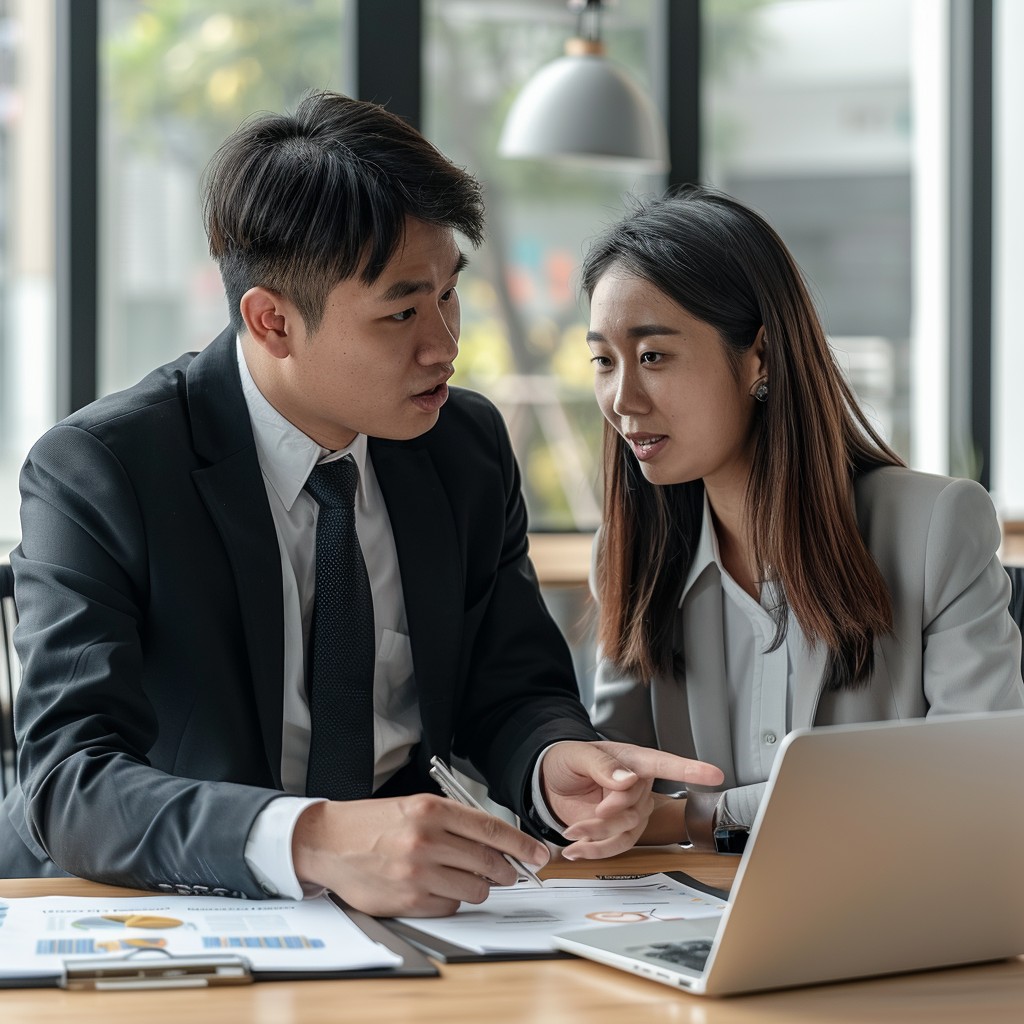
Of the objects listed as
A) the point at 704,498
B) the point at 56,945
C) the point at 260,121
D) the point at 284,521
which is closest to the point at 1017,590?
the point at 704,498

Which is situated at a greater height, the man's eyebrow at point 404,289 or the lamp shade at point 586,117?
the lamp shade at point 586,117

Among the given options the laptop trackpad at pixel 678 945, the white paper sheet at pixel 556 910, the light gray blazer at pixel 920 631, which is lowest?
the white paper sheet at pixel 556 910

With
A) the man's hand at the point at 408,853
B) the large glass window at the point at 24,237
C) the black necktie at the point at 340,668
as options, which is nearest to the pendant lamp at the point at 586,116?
the large glass window at the point at 24,237

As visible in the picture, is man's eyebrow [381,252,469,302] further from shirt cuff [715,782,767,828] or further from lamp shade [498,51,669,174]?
lamp shade [498,51,669,174]

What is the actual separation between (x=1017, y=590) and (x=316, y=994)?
1115mm

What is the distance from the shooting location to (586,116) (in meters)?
3.44

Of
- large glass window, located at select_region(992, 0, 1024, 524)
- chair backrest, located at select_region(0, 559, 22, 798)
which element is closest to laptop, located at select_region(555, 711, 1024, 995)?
chair backrest, located at select_region(0, 559, 22, 798)

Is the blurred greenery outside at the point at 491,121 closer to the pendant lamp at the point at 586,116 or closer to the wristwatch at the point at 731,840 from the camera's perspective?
the pendant lamp at the point at 586,116

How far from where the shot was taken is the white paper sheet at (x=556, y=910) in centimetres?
101

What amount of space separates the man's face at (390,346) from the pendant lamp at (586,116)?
80.8 inches

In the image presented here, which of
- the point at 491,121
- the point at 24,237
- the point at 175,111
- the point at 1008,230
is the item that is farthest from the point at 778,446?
the point at 1008,230

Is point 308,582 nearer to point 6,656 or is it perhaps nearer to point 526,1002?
point 6,656

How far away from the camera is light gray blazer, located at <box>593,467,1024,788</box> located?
1.51 m

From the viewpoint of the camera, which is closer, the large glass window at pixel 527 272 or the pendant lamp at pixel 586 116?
the pendant lamp at pixel 586 116
